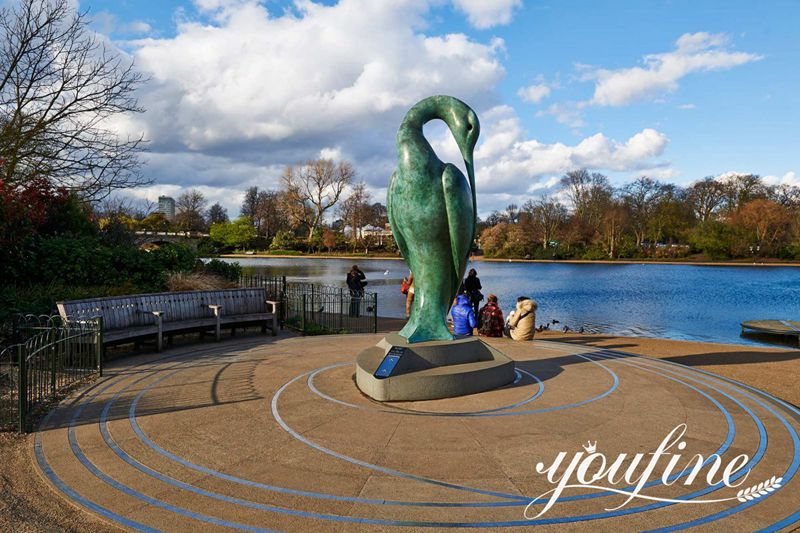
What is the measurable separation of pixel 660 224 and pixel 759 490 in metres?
68.8

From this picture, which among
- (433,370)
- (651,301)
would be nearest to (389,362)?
Result: (433,370)

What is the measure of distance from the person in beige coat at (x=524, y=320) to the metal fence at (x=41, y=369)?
8.29 metres

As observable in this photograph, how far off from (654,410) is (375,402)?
12.0 feet

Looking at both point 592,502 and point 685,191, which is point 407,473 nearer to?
point 592,502

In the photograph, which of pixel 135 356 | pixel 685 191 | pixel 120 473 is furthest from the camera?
pixel 685 191

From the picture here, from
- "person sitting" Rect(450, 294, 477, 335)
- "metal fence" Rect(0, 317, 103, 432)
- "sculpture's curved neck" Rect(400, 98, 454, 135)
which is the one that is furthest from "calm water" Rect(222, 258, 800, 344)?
"metal fence" Rect(0, 317, 103, 432)

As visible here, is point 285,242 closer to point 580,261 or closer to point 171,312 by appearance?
point 580,261

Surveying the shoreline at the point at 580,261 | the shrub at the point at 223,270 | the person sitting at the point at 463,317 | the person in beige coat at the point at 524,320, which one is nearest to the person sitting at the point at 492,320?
the person in beige coat at the point at 524,320

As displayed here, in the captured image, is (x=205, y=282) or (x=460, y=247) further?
(x=205, y=282)

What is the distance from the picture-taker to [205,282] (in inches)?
552

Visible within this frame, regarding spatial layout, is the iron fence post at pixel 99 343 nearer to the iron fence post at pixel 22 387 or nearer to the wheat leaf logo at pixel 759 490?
the iron fence post at pixel 22 387

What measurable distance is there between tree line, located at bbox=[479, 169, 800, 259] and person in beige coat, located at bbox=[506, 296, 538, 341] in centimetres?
5518

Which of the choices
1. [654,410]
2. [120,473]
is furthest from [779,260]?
[120,473]

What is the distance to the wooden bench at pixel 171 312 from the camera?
9.45m
